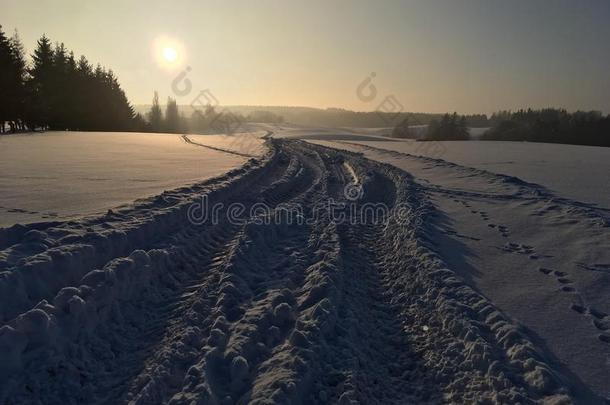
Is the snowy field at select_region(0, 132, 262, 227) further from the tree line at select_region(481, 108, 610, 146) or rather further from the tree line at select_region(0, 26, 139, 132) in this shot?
the tree line at select_region(481, 108, 610, 146)

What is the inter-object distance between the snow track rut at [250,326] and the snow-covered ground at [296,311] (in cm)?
2

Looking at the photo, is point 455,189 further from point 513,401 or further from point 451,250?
point 513,401

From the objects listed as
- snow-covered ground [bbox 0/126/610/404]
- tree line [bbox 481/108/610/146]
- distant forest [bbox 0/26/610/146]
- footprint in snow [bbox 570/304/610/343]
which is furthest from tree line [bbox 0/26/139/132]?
tree line [bbox 481/108/610/146]

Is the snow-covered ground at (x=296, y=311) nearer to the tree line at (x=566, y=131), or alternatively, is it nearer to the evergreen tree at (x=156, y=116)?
the tree line at (x=566, y=131)

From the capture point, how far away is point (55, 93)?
1746 inches

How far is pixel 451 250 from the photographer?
24.7 feet

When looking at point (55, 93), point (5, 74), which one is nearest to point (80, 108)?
point (55, 93)

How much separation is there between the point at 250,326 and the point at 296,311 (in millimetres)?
674

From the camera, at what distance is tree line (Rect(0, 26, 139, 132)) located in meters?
36.9

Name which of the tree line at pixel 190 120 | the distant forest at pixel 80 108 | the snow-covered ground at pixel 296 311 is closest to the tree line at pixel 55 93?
the distant forest at pixel 80 108

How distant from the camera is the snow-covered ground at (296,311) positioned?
11.9 ft

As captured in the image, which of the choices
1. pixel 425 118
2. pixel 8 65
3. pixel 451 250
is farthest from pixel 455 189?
pixel 425 118

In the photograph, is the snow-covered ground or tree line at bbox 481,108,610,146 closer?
the snow-covered ground

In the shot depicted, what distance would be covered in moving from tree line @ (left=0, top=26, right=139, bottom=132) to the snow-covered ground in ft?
126
